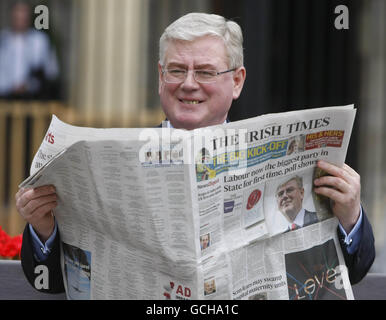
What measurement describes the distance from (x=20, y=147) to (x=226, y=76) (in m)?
3.04

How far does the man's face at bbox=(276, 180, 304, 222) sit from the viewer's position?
1.52 m

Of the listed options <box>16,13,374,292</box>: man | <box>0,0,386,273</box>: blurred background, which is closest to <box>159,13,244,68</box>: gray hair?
<box>16,13,374,292</box>: man

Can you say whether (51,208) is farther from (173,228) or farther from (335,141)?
(335,141)

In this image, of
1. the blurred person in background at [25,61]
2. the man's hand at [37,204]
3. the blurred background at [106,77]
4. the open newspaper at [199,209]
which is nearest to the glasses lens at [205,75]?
the open newspaper at [199,209]

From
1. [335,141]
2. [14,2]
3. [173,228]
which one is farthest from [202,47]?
[14,2]

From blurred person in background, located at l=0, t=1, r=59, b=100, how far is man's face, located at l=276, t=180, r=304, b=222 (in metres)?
3.10

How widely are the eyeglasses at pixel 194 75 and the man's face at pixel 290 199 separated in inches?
13.3

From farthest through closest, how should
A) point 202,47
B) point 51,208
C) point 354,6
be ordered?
point 354,6
point 202,47
point 51,208

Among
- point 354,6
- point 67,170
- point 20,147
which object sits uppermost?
point 354,6

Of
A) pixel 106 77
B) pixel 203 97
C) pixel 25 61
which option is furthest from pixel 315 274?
pixel 25 61

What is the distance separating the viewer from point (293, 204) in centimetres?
154

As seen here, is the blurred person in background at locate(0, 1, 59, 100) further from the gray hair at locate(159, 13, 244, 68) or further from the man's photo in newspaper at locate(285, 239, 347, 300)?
the man's photo in newspaper at locate(285, 239, 347, 300)

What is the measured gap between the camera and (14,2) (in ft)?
15.6

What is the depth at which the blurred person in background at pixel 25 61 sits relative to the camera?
438 centimetres
